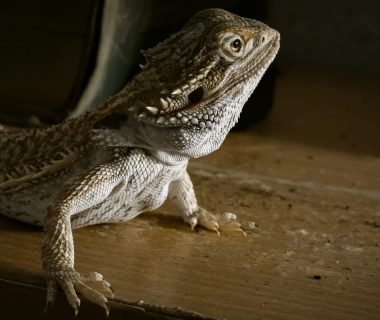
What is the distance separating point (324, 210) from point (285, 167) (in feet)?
1.36

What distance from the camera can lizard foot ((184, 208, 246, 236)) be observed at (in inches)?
88.4

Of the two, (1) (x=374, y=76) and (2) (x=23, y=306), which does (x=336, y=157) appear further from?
(2) (x=23, y=306)

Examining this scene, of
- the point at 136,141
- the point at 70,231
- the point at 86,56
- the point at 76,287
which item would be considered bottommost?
the point at 76,287

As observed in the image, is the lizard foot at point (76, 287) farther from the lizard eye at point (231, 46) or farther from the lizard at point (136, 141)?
the lizard eye at point (231, 46)

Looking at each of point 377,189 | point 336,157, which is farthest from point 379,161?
point 377,189

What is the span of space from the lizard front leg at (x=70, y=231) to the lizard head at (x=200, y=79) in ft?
0.49

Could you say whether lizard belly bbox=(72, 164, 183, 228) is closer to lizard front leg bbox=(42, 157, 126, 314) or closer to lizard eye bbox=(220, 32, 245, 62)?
lizard front leg bbox=(42, 157, 126, 314)

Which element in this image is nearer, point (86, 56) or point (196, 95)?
point (196, 95)

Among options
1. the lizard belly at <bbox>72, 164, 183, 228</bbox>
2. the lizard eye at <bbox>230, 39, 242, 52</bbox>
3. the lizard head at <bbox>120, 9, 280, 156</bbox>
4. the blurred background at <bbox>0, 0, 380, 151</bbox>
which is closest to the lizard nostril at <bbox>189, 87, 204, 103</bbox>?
the lizard head at <bbox>120, 9, 280, 156</bbox>

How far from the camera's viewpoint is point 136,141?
6.45 feet

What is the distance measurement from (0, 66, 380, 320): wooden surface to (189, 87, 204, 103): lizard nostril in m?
0.43

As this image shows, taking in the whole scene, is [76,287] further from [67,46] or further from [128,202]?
[67,46]

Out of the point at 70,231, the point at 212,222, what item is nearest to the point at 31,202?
the point at 70,231

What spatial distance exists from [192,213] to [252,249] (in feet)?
0.71
